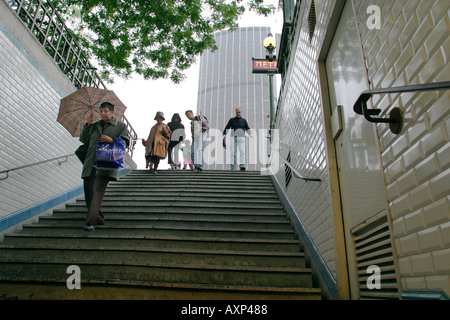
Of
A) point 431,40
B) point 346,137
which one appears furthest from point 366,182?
point 431,40

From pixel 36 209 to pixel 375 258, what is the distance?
4873mm

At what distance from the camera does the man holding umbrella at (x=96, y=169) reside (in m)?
3.94

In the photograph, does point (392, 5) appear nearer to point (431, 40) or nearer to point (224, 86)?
point (431, 40)

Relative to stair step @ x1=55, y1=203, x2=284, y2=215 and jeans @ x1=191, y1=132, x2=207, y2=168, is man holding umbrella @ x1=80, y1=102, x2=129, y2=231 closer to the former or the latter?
stair step @ x1=55, y1=203, x2=284, y2=215

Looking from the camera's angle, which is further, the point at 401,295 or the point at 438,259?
the point at 401,295

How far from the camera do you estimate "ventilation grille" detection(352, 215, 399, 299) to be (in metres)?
1.84

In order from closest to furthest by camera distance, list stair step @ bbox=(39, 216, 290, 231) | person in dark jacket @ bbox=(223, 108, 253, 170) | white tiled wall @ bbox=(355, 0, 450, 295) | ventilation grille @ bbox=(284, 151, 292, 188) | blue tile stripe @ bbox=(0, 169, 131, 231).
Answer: white tiled wall @ bbox=(355, 0, 450, 295) < blue tile stripe @ bbox=(0, 169, 131, 231) < stair step @ bbox=(39, 216, 290, 231) < ventilation grille @ bbox=(284, 151, 292, 188) < person in dark jacket @ bbox=(223, 108, 253, 170)

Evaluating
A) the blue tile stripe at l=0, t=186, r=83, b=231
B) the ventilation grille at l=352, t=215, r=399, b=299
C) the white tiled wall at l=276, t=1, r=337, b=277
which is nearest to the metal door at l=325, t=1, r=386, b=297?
the ventilation grille at l=352, t=215, r=399, b=299

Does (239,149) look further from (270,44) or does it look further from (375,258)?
(375,258)

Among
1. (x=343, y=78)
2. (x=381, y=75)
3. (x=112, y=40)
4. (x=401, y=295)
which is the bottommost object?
(x=401, y=295)

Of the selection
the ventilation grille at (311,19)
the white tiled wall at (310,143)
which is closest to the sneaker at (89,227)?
the white tiled wall at (310,143)

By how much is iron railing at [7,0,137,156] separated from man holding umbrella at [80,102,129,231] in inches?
88.9
